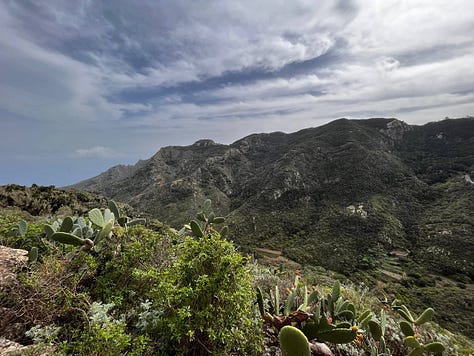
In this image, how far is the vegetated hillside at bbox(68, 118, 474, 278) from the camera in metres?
35.9

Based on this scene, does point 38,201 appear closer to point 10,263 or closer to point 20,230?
point 20,230

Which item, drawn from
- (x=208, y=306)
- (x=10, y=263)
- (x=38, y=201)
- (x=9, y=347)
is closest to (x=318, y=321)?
(x=208, y=306)

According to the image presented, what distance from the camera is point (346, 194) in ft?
169

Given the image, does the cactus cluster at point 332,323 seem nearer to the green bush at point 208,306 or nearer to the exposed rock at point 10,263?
the green bush at point 208,306

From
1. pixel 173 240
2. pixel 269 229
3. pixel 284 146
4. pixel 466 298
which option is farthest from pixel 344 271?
pixel 284 146

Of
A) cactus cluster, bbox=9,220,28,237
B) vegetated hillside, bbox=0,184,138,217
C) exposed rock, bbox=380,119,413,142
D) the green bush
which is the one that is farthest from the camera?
exposed rock, bbox=380,119,413,142

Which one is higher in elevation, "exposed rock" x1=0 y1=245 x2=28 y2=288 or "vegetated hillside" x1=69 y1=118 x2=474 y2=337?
"exposed rock" x1=0 y1=245 x2=28 y2=288

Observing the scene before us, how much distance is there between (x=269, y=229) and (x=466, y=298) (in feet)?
95.0

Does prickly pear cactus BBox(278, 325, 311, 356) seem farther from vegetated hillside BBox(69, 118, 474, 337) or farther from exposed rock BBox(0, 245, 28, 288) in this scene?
vegetated hillside BBox(69, 118, 474, 337)

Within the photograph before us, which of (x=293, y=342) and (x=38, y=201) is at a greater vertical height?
(x=38, y=201)

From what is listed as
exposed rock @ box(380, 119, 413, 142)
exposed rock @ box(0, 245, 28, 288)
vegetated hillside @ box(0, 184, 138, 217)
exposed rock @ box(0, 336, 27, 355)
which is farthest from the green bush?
exposed rock @ box(380, 119, 413, 142)

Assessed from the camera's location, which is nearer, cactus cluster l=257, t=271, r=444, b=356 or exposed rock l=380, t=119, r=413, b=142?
cactus cluster l=257, t=271, r=444, b=356

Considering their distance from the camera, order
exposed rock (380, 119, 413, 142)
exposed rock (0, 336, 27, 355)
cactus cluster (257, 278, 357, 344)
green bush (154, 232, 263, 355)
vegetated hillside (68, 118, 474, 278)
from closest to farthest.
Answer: exposed rock (0, 336, 27, 355) < green bush (154, 232, 263, 355) < cactus cluster (257, 278, 357, 344) < vegetated hillside (68, 118, 474, 278) < exposed rock (380, 119, 413, 142)

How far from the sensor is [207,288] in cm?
255
